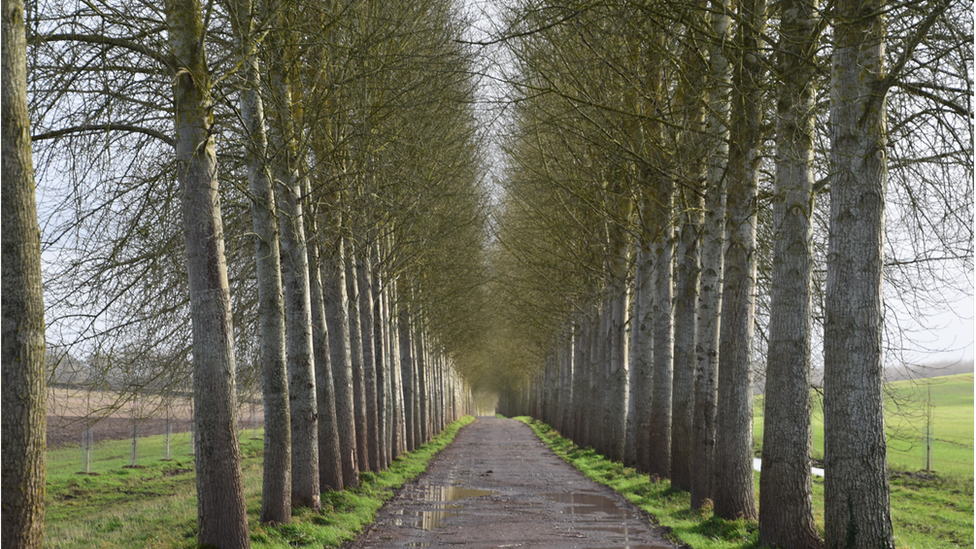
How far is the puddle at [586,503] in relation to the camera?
42.9 ft

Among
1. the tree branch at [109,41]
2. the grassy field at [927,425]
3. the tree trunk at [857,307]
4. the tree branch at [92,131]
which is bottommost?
the grassy field at [927,425]

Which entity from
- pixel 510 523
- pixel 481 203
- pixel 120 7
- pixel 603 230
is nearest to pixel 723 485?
pixel 510 523

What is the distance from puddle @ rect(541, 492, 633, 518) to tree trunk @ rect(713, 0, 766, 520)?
252 cm

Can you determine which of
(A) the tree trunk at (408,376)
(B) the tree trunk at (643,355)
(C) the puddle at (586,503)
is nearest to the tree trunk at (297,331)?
(C) the puddle at (586,503)

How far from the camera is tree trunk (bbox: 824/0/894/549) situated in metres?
7.14

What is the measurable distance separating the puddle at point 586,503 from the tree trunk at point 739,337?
2524mm

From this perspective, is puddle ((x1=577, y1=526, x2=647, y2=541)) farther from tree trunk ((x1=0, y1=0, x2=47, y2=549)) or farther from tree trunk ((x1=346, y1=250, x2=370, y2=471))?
tree trunk ((x1=0, y1=0, x2=47, y2=549))

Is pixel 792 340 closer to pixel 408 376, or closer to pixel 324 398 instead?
pixel 324 398

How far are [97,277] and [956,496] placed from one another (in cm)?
2143

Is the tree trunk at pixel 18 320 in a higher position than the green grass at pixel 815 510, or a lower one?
higher

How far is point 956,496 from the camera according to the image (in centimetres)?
2075

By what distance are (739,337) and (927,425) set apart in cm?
617

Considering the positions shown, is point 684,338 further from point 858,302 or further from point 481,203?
point 481,203

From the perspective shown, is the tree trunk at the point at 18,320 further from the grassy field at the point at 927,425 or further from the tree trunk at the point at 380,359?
the tree trunk at the point at 380,359
